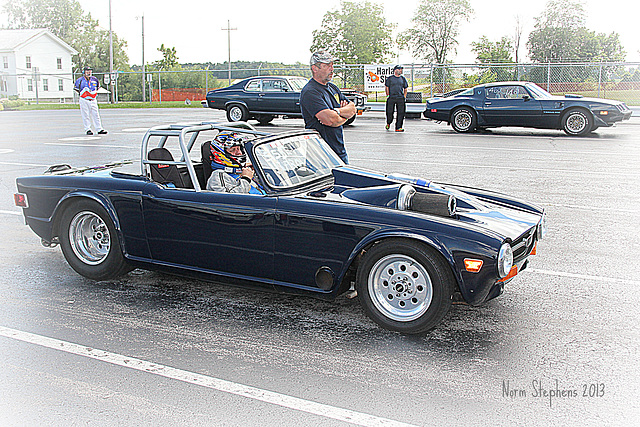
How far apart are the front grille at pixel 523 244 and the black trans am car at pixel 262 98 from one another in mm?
15973

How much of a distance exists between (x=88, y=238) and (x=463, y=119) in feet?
47.5

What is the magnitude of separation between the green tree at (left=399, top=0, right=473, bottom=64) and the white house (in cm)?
3529

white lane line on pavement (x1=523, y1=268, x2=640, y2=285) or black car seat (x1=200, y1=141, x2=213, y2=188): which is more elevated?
black car seat (x1=200, y1=141, x2=213, y2=188)

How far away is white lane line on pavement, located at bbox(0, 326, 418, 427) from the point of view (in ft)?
9.87

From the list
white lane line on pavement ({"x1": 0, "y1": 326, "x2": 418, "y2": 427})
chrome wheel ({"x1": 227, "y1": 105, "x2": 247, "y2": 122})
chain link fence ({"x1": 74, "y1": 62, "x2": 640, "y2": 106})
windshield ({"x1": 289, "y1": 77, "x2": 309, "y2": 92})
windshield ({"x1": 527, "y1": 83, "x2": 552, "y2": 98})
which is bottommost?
white lane line on pavement ({"x1": 0, "y1": 326, "x2": 418, "y2": 427})

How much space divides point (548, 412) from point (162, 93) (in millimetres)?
41171

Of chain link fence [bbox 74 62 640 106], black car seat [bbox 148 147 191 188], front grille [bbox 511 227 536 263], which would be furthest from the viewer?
chain link fence [bbox 74 62 640 106]

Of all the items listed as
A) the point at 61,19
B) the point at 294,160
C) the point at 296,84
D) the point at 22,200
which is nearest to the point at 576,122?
the point at 296,84

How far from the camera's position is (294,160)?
474 cm

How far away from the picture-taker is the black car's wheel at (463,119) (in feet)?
57.9

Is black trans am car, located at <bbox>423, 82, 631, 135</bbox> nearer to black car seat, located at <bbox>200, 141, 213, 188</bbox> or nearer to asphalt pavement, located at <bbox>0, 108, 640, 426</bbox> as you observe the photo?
asphalt pavement, located at <bbox>0, 108, 640, 426</bbox>

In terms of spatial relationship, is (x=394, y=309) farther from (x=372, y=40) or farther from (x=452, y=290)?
(x=372, y=40)

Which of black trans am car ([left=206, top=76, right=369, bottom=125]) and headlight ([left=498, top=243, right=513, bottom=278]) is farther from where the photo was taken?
black trans am car ([left=206, top=76, right=369, bottom=125])

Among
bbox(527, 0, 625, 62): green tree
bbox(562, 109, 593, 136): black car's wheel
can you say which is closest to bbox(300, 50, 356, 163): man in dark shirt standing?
bbox(562, 109, 593, 136): black car's wheel
